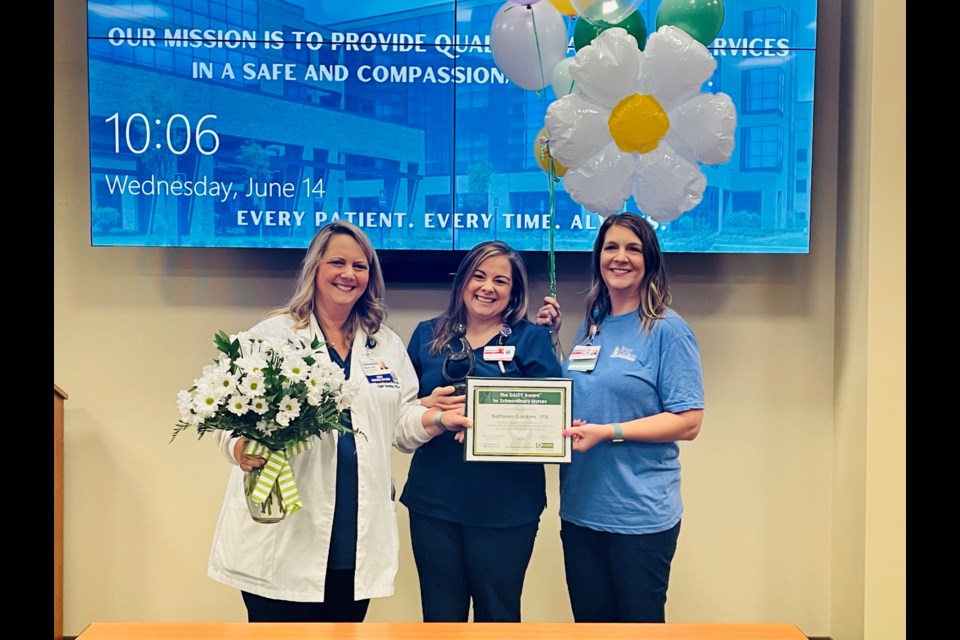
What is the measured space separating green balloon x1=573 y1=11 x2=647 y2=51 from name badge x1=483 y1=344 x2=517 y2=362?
3.64ft

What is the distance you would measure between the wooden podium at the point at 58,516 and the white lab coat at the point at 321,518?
78 centimetres

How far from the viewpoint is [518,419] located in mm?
3098

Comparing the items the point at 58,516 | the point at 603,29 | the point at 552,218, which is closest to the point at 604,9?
the point at 603,29

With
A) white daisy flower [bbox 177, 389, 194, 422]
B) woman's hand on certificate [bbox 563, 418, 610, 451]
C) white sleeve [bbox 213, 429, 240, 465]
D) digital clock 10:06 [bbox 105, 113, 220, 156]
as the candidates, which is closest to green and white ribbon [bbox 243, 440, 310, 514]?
white sleeve [bbox 213, 429, 240, 465]

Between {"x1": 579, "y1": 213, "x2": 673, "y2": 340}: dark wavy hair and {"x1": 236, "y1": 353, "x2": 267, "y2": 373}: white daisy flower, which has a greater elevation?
{"x1": 579, "y1": 213, "x2": 673, "y2": 340}: dark wavy hair

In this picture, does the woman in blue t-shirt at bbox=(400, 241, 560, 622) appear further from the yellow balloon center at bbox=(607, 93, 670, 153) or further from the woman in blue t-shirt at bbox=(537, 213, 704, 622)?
the yellow balloon center at bbox=(607, 93, 670, 153)

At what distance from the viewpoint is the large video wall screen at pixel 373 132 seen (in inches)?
133

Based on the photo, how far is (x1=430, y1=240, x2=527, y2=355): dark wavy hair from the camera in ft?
10.6

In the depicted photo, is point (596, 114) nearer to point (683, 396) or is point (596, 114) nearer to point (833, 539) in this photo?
point (683, 396)

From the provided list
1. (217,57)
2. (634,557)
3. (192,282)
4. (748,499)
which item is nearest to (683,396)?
(634,557)

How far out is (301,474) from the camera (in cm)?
299

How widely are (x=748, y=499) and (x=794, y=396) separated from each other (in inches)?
18.5

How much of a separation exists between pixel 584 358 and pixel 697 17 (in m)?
1.24

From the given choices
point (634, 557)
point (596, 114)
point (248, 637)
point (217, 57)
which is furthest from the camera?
point (217, 57)
